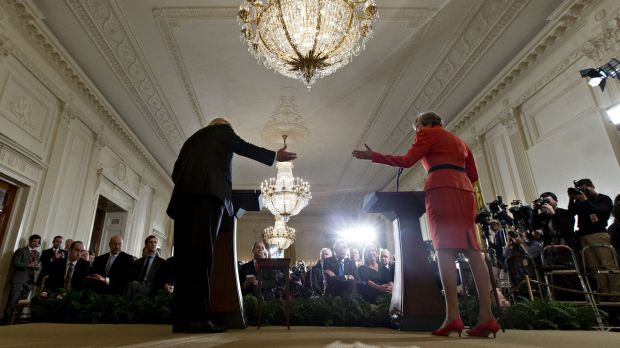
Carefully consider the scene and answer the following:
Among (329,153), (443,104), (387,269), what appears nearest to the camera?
(387,269)

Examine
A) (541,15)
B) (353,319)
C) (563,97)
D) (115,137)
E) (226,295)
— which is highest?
(541,15)

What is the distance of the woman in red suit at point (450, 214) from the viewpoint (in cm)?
181

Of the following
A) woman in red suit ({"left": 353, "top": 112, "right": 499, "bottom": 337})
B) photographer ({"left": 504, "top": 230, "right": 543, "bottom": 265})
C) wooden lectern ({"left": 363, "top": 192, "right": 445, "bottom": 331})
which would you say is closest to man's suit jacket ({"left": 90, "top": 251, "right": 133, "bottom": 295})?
wooden lectern ({"left": 363, "top": 192, "right": 445, "bottom": 331})

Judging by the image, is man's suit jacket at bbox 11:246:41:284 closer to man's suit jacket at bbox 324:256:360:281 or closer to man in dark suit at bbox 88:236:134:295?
man in dark suit at bbox 88:236:134:295

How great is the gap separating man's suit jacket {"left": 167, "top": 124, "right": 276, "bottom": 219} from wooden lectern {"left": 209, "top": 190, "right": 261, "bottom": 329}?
0.40 m

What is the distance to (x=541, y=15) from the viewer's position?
513 centimetres

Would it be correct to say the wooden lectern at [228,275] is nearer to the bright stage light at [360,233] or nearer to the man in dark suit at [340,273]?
Answer: the man in dark suit at [340,273]

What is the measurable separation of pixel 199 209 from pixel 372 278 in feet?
10.6

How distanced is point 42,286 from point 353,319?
158 inches

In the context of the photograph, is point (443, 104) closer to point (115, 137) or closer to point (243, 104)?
point (243, 104)

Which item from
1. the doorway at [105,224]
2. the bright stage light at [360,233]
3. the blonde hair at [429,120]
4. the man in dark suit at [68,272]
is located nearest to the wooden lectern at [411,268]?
the blonde hair at [429,120]

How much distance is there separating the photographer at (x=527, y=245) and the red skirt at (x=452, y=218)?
275 centimetres

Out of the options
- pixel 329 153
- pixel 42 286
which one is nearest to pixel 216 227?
pixel 42 286

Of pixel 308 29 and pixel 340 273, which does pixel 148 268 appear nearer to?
pixel 340 273
